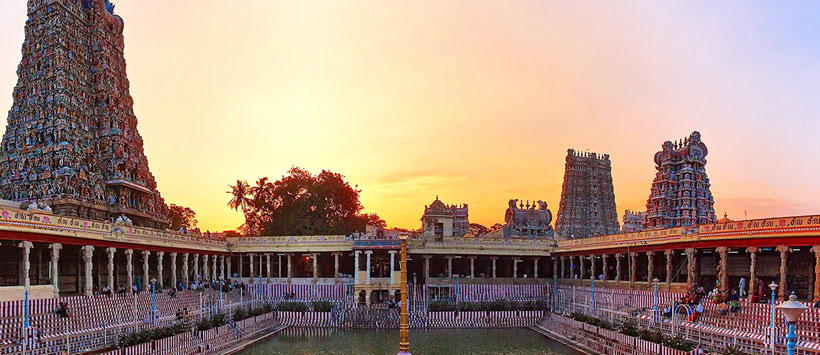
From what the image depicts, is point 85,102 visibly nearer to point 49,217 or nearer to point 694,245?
point 49,217

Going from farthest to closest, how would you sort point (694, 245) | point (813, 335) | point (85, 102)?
point (85, 102), point (694, 245), point (813, 335)

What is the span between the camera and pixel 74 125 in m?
44.0

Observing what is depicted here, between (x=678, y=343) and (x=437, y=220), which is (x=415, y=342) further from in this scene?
(x=437, y=220)

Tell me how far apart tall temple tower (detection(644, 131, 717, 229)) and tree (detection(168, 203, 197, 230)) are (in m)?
59.7

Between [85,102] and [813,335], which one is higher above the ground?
[85,102]

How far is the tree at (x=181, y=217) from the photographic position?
88.8 metres

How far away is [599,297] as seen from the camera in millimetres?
39062

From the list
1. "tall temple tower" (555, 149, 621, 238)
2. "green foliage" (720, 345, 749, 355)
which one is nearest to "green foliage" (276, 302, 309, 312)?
"green foliage" (720, 345, 749, 355)

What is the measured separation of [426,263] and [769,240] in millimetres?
27324

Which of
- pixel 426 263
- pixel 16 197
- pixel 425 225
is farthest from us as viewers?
pixel 425 225

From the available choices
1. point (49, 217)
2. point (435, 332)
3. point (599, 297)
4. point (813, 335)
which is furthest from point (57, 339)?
point (599, 297)

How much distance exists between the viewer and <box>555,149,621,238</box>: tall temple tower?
259 ft

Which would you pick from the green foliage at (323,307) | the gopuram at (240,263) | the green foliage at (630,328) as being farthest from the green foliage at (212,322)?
the green foliage at (630,328)

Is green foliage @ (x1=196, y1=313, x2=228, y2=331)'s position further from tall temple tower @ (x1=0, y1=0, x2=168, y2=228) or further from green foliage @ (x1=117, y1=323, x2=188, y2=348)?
tall temple tower @ (x1=0, y1=0, x2=168, y2=228)
